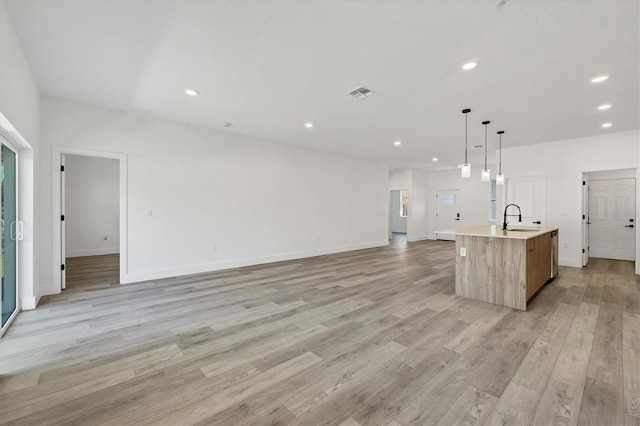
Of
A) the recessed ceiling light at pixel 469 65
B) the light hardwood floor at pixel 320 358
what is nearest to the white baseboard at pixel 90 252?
the light hardwood floor at pixel 320 358

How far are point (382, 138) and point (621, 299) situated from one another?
15.3 feet

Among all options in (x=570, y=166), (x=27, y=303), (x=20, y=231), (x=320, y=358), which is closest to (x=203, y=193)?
(x=20, y=231)

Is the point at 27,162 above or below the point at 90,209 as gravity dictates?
above

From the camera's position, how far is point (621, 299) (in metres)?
3.93

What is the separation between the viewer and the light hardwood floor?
1787mm

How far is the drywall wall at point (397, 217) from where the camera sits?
14.1m

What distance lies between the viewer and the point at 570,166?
6.25 metres

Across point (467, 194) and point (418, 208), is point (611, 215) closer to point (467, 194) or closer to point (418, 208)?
point (467, 194)

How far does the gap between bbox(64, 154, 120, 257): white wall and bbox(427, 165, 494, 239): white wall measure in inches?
435

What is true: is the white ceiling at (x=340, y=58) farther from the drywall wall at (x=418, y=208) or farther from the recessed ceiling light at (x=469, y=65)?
the drywall wall at (x=418, y=208)

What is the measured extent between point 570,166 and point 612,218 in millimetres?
2199

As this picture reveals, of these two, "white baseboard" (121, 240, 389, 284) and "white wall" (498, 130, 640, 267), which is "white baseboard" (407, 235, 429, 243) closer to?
"white baseboard" (121, 240, 389, 284)

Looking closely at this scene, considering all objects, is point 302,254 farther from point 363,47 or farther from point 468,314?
point 363,47

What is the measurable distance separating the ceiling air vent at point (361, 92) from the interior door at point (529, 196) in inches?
211
